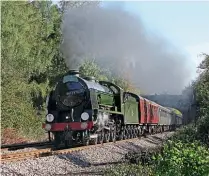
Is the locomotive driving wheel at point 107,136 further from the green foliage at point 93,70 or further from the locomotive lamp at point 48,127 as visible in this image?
the green foliage at point 93,70

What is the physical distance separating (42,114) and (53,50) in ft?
19.2

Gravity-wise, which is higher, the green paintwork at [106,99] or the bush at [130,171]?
the green paintwork at [106,99]

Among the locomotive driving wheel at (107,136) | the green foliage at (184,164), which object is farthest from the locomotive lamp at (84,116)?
the green foliage at (184,164)

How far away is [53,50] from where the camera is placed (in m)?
30.5

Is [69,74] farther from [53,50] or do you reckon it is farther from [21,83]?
[53,50]

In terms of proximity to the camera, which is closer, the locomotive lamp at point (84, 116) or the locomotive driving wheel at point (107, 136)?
the locomotive lamp at point (84, 116)

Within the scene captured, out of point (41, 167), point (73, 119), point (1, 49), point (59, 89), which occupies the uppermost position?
point (1, 49)

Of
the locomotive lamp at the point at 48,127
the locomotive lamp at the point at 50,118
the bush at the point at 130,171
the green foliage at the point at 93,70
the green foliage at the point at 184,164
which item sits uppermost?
the green foliage at the point at 93,70

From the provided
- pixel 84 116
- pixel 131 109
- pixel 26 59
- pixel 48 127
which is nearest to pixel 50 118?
pixel 48 127

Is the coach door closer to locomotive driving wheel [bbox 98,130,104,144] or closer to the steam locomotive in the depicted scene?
the steam locomotive

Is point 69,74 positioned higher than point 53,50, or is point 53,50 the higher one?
point 53,50

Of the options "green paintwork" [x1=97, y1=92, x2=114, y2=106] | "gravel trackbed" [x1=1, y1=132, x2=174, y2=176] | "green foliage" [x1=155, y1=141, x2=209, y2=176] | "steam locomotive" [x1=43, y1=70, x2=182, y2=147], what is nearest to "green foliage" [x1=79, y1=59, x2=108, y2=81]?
"green paintwork" [x1=97, y1=92, x2=114, y2=106]

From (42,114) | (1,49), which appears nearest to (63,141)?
(1,49)

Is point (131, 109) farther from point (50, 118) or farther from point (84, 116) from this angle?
point (50, 118)
